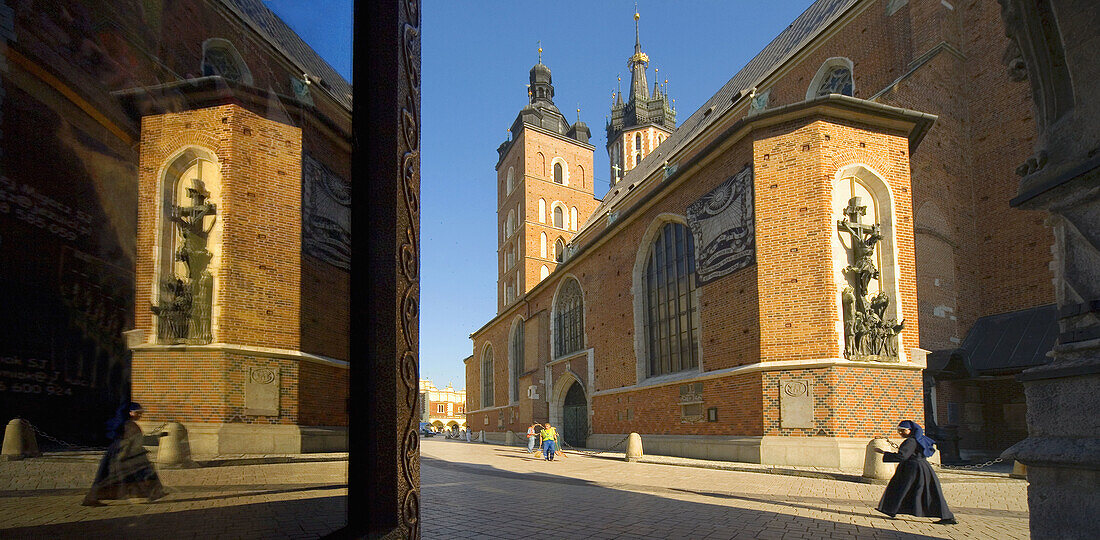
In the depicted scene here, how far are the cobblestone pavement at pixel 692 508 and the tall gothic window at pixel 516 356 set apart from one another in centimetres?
2510

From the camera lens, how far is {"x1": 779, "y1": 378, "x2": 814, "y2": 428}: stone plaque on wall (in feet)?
48.0

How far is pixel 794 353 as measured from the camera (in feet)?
49.9

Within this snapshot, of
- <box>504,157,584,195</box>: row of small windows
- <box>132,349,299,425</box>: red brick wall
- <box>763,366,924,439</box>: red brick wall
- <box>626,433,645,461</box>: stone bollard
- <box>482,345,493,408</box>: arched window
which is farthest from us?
<box>504,157,584,195</box>: row of small windows

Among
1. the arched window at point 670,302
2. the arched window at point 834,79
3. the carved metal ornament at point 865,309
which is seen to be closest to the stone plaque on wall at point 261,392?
the carved metal ornament at point 865,309

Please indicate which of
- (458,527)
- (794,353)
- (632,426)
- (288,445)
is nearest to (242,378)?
(288,445)

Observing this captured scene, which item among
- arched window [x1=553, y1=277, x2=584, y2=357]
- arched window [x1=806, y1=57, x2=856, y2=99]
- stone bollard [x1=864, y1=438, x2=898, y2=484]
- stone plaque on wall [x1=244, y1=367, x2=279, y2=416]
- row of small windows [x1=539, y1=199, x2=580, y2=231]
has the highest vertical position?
row of small windows [x1=539, y1=199, x2=580, y2=231]

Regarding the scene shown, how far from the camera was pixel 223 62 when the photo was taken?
1.38 meters

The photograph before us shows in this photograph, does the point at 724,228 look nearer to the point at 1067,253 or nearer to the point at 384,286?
the point at 1067,253

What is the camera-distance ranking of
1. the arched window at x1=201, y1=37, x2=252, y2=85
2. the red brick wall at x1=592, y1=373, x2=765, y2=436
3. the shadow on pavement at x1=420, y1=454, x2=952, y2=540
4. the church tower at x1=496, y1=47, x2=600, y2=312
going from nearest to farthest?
the arched window at x1=201, y1=37, x2=252, y2=85 → the shadow on pavement at x1=420, y1=454, x2=952, y2=540 → the red brick wall at x1=592, y1=373, x2=765, y2=436 → the church tower at x1=496, y1=47, x2=600, y2=312

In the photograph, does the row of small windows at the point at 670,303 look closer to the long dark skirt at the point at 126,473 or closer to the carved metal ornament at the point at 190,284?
the carved metal ornament at the point at 190,284

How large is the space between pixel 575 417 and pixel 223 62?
92.2ft

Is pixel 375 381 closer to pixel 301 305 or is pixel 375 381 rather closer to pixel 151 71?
pixel 301 305

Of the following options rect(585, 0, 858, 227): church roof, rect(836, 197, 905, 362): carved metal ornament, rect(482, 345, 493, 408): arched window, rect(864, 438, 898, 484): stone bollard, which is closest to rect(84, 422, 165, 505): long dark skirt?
rect(864, 438, 898, 484): stone bollard

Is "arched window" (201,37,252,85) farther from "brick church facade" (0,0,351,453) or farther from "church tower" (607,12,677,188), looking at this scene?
"church tower" (607,12,677,188)
